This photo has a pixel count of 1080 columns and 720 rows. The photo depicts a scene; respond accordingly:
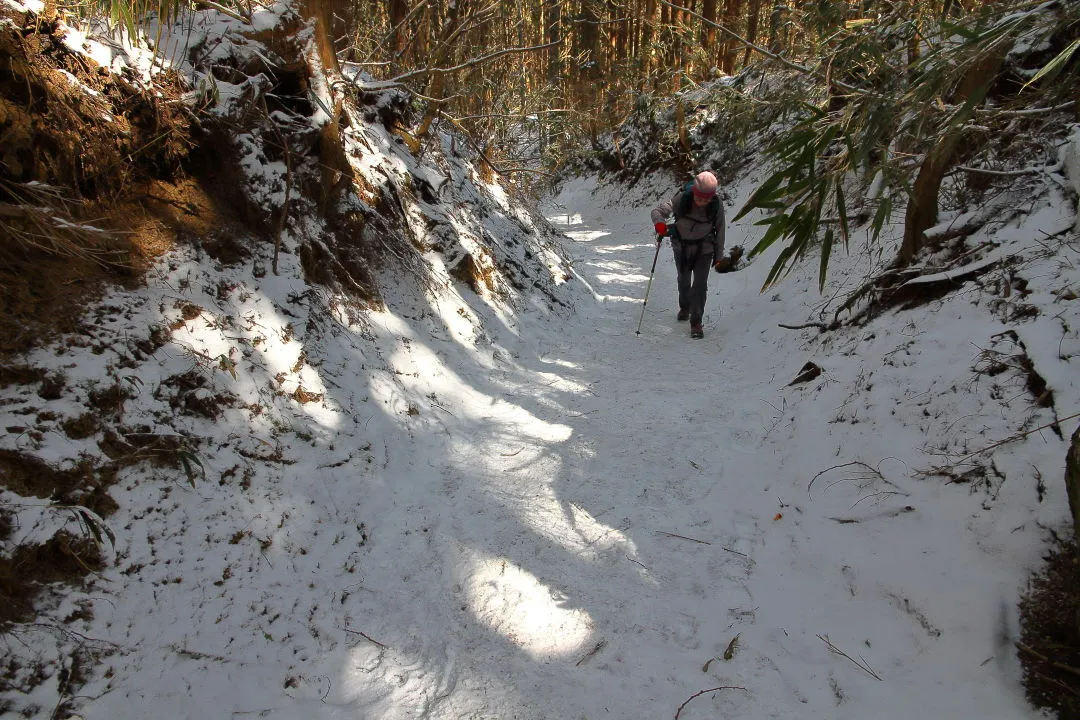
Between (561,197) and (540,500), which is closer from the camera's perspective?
(540,500)

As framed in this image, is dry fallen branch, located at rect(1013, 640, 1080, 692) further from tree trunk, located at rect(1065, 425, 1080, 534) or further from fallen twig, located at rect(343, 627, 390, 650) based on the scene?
fallen twig, located at rect(343, 627, 390, 650)

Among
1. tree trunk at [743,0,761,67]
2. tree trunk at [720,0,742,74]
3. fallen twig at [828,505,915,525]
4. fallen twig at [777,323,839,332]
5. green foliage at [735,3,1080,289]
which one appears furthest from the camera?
tree trunk at [743,0,761,67]

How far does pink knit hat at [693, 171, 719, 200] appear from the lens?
636cm

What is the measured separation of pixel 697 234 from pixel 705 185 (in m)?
0.64

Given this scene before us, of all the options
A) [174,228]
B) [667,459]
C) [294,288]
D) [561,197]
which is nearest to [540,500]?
[667,459]

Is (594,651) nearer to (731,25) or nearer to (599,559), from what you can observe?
(599,559)

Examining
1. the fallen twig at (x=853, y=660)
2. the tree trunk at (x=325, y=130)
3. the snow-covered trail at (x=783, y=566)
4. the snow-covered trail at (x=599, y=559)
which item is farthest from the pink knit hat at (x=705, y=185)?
the fallen twig at (x=853, y=660)

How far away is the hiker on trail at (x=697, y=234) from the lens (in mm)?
6594

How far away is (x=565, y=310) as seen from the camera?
8320mm

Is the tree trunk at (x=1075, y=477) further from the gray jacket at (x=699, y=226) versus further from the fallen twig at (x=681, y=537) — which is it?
the gray jacket at (x=699, y=226)

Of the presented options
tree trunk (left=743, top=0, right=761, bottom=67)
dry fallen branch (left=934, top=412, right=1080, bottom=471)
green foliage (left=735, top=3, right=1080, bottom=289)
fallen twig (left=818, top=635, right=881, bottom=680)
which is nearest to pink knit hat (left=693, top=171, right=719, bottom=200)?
green foliage (left=735, top=3, right=1080, bottom=289)

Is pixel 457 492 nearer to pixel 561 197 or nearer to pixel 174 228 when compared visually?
pixel 174 228

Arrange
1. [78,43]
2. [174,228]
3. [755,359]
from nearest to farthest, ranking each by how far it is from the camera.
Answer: [78,43] → [174,228] → [755,359]

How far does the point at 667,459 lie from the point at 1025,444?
2.10 meters
